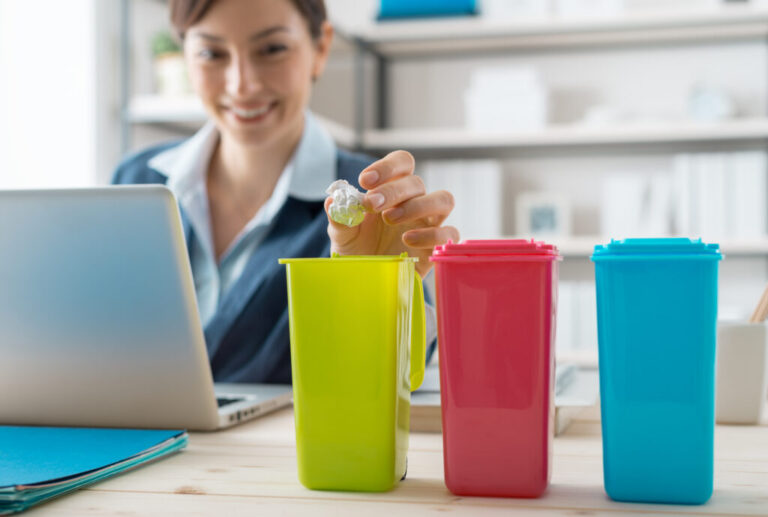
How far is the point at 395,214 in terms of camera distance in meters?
0.85

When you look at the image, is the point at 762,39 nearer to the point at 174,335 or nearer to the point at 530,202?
the point at 530,202

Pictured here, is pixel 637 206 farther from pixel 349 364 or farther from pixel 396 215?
pixel 349 364

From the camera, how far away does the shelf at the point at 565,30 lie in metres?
2.76

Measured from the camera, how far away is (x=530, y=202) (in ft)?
9.81

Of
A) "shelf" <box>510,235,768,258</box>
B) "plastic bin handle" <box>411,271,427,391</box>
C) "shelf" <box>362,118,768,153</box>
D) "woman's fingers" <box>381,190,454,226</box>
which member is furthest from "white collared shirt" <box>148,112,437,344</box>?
"shelf" <box>362,118,768,153</box>

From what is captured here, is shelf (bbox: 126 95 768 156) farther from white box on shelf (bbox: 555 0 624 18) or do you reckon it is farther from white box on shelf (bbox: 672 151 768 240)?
white box on shelf (bbox: 555 0 624 18)

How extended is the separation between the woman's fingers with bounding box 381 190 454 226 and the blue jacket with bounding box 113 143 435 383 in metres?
0.53

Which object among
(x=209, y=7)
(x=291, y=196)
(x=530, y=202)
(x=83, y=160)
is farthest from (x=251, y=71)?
(x=530, y=202)

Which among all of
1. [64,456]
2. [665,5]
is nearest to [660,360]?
[64,456]

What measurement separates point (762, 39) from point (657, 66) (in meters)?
0.37

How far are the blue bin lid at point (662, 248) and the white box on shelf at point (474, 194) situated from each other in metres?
2.35

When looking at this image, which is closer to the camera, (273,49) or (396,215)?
(396,215)

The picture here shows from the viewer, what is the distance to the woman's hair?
144 cm

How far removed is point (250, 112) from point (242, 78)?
0.27 feet
